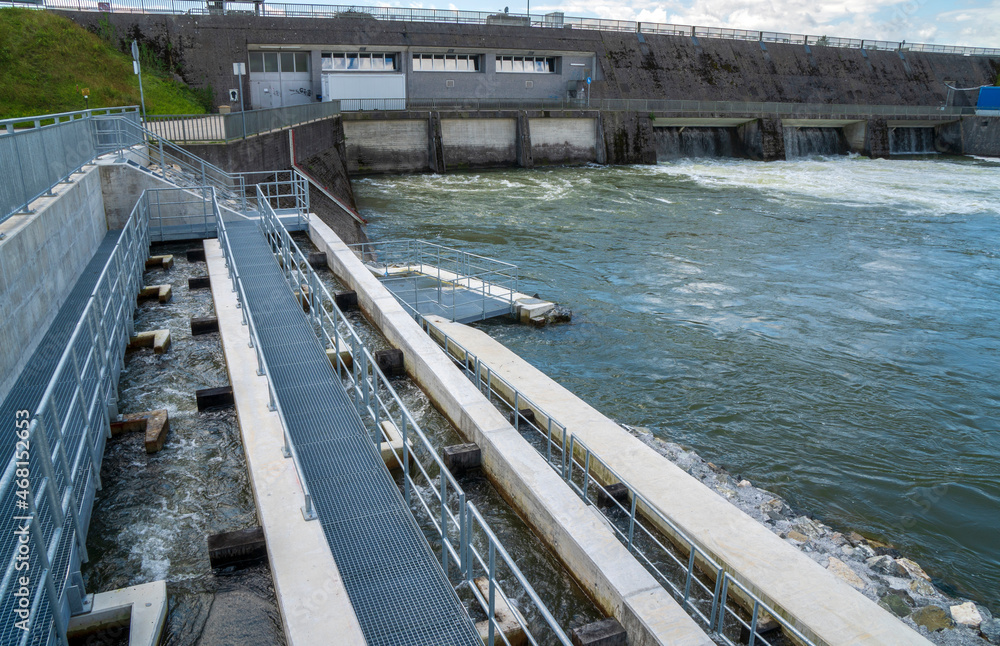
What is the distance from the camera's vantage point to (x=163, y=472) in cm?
705

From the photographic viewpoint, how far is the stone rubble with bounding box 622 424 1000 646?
765 cm

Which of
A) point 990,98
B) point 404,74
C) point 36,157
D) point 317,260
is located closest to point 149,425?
point 36,157

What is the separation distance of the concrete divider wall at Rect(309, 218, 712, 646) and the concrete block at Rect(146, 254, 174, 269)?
575cm

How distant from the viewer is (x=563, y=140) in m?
44.5

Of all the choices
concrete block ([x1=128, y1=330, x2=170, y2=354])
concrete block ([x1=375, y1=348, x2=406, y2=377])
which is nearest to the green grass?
concrete block ([x1=128, y1=330, x2=170, y2=354])

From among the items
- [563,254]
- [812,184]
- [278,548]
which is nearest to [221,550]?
[278,548]

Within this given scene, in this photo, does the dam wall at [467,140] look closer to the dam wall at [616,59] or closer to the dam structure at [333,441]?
the dam wall at [616,59]

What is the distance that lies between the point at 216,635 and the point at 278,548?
0.81m

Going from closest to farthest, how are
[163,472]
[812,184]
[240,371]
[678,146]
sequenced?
[163,472] < [240,371] < [812,184] < [678,146]

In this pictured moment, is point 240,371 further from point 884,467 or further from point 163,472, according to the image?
point 884,467

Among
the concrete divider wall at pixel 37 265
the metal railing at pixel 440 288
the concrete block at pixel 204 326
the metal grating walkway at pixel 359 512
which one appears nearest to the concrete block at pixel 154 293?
the concrete divider wall at pixel 37 265

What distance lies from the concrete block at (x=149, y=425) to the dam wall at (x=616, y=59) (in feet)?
114

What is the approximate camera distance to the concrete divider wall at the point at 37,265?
26.2 feet

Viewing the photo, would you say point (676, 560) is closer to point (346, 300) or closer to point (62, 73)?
→ point (346, 300)
